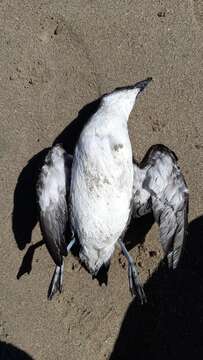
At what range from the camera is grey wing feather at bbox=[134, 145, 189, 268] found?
11.8 feet

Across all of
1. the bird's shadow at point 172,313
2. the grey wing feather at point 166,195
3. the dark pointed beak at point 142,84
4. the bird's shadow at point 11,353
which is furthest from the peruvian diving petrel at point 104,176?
the bird's shadow at point 11,353

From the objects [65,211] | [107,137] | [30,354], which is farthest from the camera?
[30,354]

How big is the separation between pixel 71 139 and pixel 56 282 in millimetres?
755

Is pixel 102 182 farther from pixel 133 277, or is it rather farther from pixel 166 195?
pixel 133 277

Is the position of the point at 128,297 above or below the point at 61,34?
below

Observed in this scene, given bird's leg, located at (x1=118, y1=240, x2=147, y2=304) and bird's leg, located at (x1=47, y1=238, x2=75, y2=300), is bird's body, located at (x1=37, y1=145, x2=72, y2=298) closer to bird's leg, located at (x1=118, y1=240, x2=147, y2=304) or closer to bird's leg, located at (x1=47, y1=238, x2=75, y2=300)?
bird's leg, located at (x1=47, y1=238, x2=75, y2=300)

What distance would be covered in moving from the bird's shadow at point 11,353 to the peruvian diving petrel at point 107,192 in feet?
1.51

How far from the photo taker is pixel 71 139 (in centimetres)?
388

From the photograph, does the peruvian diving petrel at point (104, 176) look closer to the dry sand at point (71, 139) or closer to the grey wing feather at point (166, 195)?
the grey wing feather at point (166, 195)

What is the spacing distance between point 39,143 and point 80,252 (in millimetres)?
623

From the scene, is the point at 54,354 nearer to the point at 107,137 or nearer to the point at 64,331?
the point at 64,331

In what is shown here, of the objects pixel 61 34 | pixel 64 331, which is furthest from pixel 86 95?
pixel 64 331

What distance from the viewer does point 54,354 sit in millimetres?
3986

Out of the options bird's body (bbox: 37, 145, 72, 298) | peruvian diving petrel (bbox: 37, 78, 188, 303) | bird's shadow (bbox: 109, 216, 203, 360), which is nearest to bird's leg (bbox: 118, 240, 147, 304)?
peruvian diving petrel (bbox: 37, 78, 188, 303)
